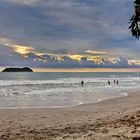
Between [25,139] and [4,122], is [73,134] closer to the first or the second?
[25,139]

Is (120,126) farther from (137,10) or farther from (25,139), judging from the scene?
(137,10)

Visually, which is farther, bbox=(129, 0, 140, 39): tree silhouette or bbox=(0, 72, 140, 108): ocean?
bbox=(0, 72, 140, 108): ocean

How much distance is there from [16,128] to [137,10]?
7.39m

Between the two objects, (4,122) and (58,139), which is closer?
(58,139)

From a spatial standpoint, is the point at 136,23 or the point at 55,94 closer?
the point at 136,23

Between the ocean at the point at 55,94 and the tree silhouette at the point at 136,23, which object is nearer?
the tree silhouette at the point at 136,23

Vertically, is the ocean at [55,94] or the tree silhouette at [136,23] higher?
the tree silhouette at [136,23]

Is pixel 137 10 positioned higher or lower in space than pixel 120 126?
higher

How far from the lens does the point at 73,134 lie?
1115cm

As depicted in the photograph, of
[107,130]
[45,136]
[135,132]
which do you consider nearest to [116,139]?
[135,132]

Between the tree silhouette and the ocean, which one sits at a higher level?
the tree silhouette

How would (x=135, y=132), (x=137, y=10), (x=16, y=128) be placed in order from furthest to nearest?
(x=137, y=10) < (x=16, y=128) < (x=135, y=132)

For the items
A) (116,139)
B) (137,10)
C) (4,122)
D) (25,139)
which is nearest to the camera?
(116,139)

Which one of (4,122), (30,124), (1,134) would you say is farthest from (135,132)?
(4,122)
